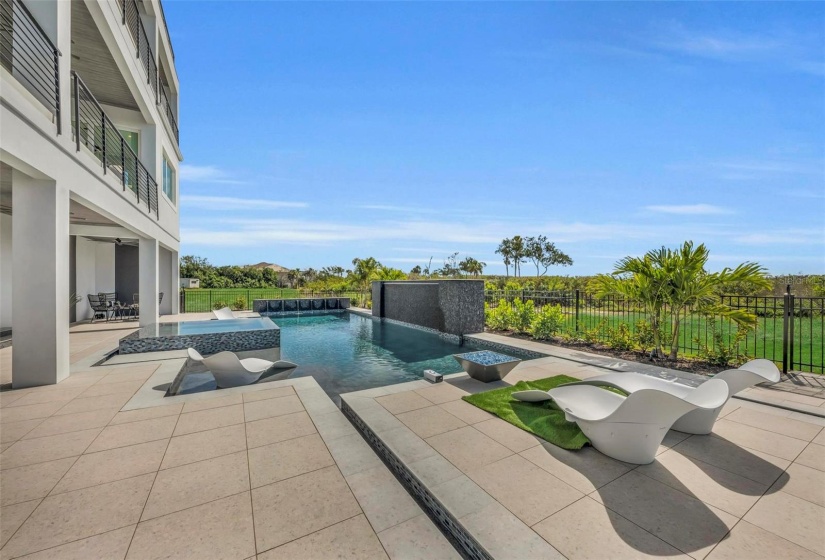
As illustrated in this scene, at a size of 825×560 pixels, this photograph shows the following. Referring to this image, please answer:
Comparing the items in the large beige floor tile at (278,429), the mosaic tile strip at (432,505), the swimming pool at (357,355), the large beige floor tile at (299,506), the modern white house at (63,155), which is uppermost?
the modern white house at (63,155)

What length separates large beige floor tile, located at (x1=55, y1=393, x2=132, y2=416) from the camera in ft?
14.0

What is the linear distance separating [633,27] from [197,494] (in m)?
11.0

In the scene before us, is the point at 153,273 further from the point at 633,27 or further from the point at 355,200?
the point at 355,200

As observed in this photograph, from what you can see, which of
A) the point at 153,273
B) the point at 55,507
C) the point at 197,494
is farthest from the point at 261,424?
the point at 153,273

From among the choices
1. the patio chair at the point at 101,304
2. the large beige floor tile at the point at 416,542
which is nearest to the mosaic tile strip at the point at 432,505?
the large beige floor tile at the point at 416,542

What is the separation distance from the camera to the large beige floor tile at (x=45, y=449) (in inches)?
122

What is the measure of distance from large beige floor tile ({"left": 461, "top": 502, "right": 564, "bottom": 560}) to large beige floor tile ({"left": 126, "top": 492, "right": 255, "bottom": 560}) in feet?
4.68

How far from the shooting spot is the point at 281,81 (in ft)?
33.8

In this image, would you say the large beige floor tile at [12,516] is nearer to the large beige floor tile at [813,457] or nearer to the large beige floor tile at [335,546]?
the large beige floor tile at [335,546]

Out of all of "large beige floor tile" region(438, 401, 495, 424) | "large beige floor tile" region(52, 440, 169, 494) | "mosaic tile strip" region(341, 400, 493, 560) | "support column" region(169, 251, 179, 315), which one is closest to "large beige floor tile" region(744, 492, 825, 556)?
"mosaic tile strip" region(341, 400, 493, 560)

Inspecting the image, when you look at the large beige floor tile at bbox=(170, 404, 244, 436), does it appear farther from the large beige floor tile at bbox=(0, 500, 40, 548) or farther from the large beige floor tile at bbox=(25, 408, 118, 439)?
the large beige floor tile at bbox=(0, 500, 40, 548)

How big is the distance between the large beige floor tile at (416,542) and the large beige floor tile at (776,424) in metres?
4.26

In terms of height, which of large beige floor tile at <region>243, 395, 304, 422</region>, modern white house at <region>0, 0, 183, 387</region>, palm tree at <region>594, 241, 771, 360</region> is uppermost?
modern white house at <region>0, 0, 183, 387</region>

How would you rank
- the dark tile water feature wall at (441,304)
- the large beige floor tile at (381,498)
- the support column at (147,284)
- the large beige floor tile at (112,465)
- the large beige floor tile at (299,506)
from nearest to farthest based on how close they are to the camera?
the large beige floor tile at (299,506), the large beige floor tile at (381,498), the large beige floor tile at (112,465), the support column at (147,284), the dark tile water feature wall at (441,304)
